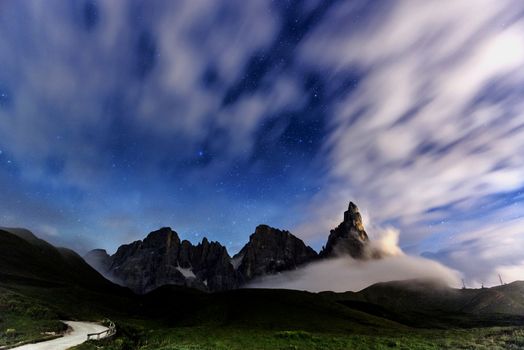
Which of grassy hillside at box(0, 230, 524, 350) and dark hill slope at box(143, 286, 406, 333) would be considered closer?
grassy hillside at box(0, 230, 524, 350)

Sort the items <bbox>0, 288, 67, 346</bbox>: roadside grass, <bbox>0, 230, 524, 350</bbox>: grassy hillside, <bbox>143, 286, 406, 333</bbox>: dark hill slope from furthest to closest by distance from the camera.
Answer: <bbox>143, 286, 406, 333</bbox>: dark hill slope, <bbox>0, 230, 524, 350</bbox>: grassy hillside, <bbox>0, 288, 67, 346</bbox>: roadside grass

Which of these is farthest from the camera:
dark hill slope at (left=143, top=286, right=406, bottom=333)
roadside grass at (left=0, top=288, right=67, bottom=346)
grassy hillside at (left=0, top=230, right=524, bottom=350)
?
dark hill slope at (left=143, top=286, right=406, bottom=333)

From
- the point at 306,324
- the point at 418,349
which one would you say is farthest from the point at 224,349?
the point at 306,324

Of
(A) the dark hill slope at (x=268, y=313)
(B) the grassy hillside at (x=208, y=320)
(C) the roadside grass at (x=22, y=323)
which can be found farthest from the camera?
(A) the dark hill slope at (x=268, y=313)

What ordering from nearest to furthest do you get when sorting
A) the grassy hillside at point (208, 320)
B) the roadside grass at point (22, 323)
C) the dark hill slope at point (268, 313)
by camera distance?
1. the roadside grass at point (22, 323)
2. the grassy hillside at point (208, 320)
3. the dark hill slope at point (268, 313)

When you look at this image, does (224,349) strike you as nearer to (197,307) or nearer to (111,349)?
(111,349)

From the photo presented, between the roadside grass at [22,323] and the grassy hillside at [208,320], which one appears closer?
the roadside grass at [22,323]

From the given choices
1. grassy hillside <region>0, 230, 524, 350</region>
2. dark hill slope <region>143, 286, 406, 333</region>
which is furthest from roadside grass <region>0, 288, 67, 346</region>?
dark hill slope <region>143, 286, 406, 333</region>

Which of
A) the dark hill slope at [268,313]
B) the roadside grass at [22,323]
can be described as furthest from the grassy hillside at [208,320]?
the dark hill slope at [268,313]

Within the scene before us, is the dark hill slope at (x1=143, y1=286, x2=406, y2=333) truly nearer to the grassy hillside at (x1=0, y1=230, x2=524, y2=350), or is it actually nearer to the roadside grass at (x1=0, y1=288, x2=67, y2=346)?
the grassy hillside at (x1=0, y1=230, x2=524, y2=350)

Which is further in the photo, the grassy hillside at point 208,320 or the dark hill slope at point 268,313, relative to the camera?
the dark hill slope at point 268,313

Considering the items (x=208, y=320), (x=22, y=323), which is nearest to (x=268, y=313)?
(x=208, y=320)

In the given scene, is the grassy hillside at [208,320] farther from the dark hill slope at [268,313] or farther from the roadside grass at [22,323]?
the dark hill slope at [268,313]

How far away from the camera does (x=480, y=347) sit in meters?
40.5
